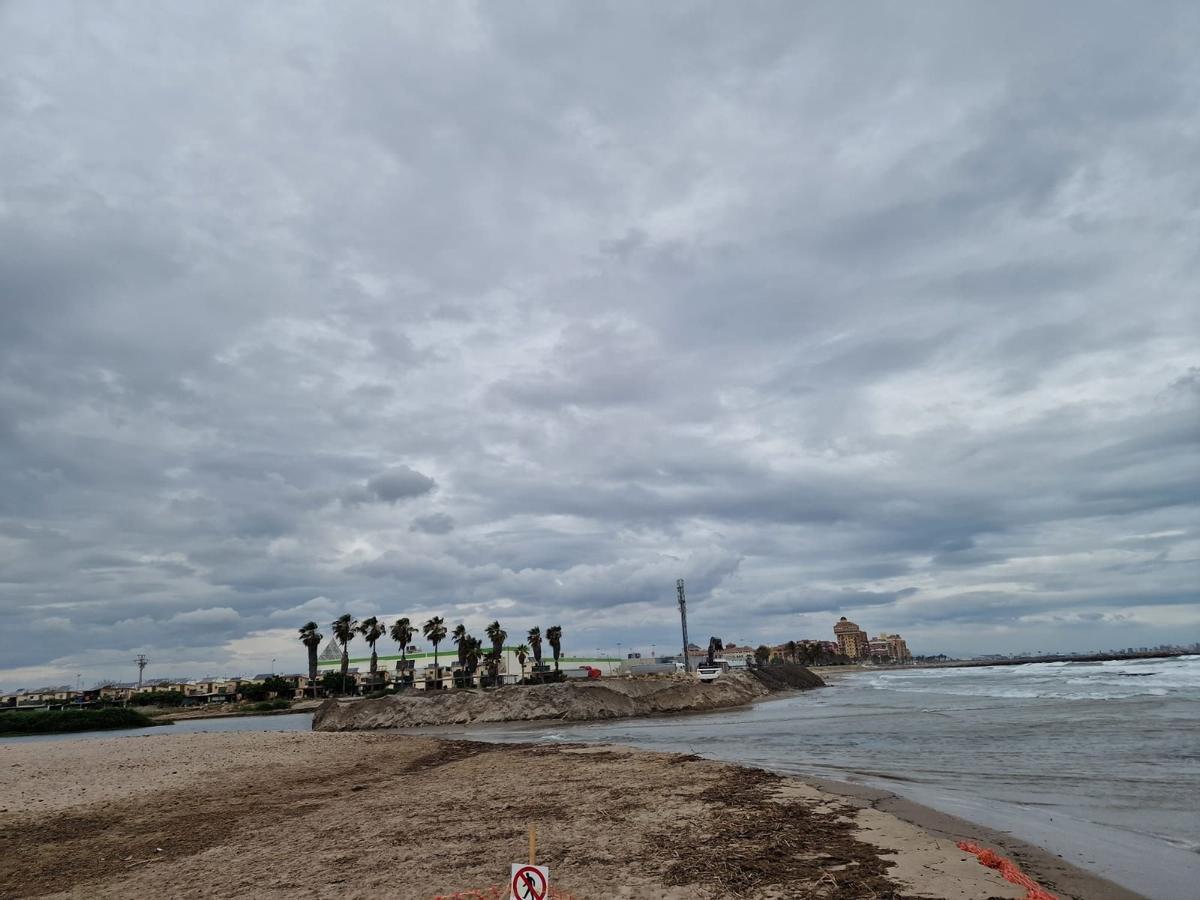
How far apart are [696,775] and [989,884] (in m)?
10.7

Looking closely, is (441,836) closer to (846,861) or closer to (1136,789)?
(846,861)

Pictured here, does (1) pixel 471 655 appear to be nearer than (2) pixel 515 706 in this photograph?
No

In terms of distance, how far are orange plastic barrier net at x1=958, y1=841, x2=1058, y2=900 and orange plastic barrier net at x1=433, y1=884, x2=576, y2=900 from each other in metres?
5.42

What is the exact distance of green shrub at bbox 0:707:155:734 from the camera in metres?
81.4

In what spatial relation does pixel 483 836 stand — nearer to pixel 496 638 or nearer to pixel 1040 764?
pixel 1040 764

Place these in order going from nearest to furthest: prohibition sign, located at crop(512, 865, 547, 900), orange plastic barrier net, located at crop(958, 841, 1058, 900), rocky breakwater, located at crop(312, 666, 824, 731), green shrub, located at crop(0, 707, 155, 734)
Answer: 1. prohibition sign, located at crop(512, 865, 547, 900)
2. orange plastic barrier net, located at crop(958, 841, 1058, 900)
3. rocky breakwater, located at crop(312, 666, 824, 731)
4. green shrub, located at crop(0, 707, 155, 734)

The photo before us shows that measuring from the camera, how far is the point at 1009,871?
888 cm

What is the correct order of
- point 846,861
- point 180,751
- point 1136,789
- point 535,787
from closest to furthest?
point 846,861
point 1136,789
point 535,787
point 180,751

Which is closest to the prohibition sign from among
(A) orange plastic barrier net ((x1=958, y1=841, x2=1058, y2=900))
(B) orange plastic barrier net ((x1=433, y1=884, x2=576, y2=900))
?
(B) orange plastic barrier net ((x1=433, y1=884, x2=576, y2=900))

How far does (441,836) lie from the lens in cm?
1241

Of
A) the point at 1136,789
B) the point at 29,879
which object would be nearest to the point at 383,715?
the point at 29,879

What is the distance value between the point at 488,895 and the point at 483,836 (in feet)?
13.1

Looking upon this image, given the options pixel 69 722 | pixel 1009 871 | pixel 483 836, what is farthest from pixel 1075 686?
pixel 69 722

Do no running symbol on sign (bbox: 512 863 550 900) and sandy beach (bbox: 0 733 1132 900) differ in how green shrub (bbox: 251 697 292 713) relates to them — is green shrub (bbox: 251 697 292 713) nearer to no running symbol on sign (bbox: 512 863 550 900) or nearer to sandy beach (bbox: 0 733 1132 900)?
sandy beach (bbox: 0 733 1132 900)
